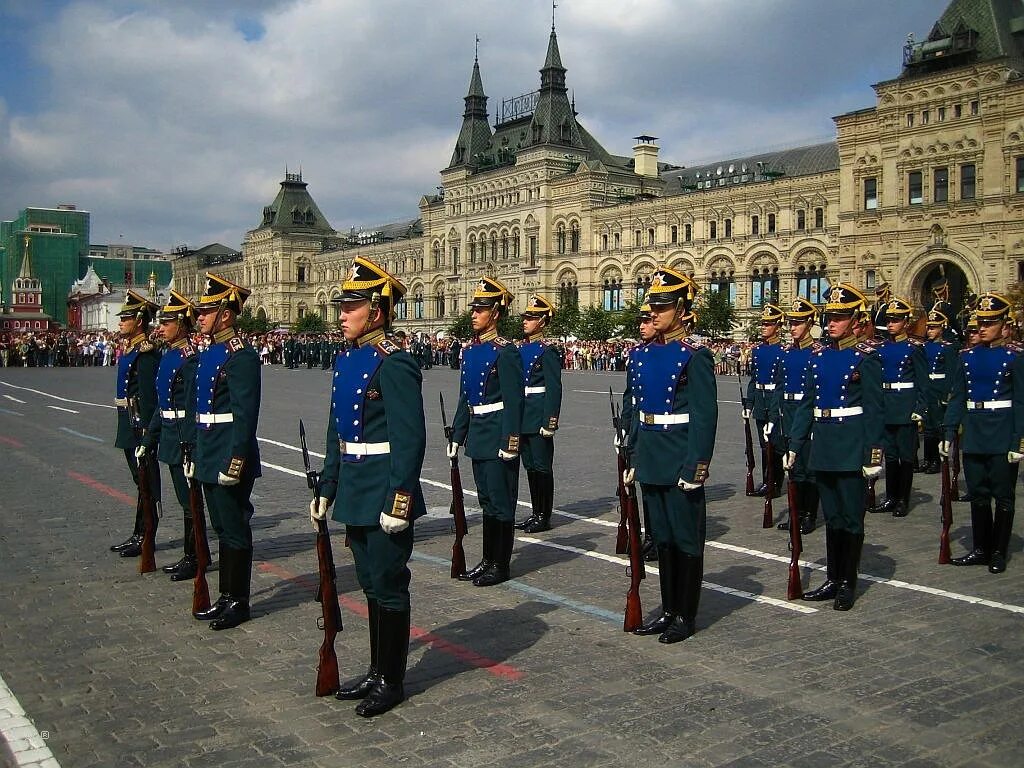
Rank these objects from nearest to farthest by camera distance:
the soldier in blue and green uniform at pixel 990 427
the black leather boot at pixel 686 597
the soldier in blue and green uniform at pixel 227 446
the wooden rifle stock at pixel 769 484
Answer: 1. the black leather boot at pixel 686 597
2. the soldier in blue and green uniform at pixel 227 446
3. the soldier in blue and green uniform at pixel 990 427
4. the wooden rifle stock at pixel 769 484

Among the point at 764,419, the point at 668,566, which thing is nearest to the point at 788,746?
the point at 668,566

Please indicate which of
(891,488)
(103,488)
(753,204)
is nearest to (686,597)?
(891,488)

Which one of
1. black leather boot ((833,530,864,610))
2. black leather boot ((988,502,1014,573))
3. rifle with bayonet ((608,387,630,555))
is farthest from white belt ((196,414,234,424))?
black leather boot ((988,502,1014,573))

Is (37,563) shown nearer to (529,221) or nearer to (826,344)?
(826,344)

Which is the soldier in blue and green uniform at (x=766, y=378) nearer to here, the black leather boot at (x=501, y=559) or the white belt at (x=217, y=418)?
the black leather boot at (x=501, y=559)

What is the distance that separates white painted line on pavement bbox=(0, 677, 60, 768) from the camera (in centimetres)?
441

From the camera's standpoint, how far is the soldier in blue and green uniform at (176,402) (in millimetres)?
7645

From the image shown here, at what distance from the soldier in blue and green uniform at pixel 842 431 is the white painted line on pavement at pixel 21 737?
5.01 m

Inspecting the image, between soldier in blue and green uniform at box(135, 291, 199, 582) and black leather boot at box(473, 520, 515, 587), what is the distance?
2.36m

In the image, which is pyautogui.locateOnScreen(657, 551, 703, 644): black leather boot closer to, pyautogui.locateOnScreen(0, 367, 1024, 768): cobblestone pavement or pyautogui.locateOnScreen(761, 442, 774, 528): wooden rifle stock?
pyautogui.locateOnScreen(0, 367, 1024, 768): cobblestone pavement

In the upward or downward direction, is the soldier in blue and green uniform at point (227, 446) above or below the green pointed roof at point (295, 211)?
below

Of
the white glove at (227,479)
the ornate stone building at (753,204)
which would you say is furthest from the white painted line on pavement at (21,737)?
the ornate stone building at (753,204)

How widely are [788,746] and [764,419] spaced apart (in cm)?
728

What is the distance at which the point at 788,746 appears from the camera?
452 cm
